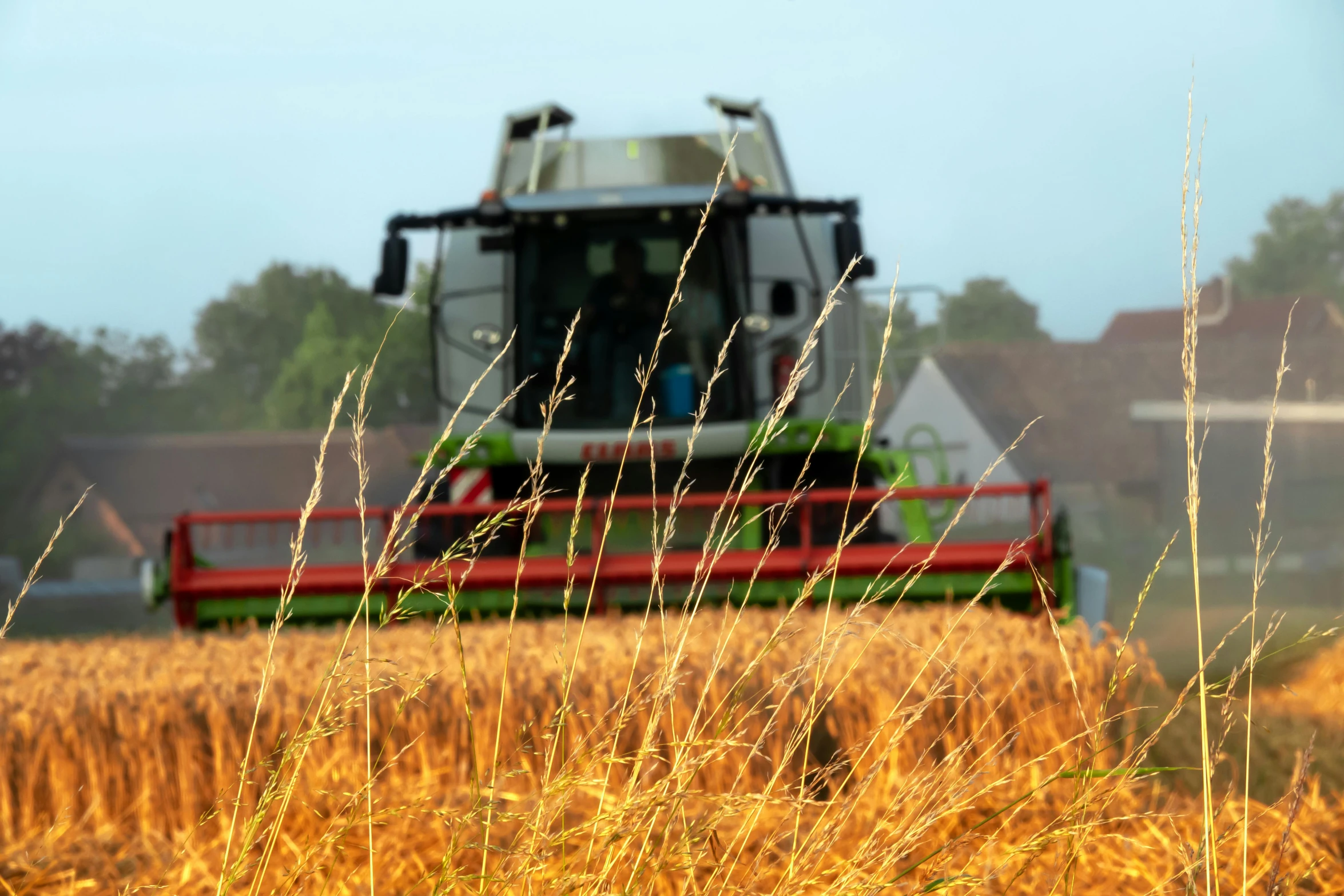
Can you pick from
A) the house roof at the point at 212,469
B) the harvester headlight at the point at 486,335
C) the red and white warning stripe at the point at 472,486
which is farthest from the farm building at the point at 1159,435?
the red and white warning stripe at the point at 472,486

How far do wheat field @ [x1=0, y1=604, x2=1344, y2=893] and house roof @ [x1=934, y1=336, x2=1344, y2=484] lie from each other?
3503 cm

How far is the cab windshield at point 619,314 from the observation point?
7.48 meters

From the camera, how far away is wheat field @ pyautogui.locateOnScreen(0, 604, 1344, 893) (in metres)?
1.58

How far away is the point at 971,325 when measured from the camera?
7006cm

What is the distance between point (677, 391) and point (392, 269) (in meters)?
1.68

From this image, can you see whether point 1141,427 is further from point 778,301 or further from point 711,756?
point 711,756

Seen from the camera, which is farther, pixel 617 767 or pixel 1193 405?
pixel 617 767

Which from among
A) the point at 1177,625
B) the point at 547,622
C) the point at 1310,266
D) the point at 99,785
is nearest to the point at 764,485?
the point at 547,622

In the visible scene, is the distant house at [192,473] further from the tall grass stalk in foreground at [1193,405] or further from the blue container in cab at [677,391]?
the tall grass stalk in foreground at [1193,405]

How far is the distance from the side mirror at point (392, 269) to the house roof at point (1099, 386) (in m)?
32.5

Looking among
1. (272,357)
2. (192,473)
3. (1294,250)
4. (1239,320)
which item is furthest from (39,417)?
(1294,250)

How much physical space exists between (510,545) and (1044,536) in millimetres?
2996

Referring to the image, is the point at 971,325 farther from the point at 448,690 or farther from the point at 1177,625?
the point at 448,690

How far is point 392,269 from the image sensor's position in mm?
7090
